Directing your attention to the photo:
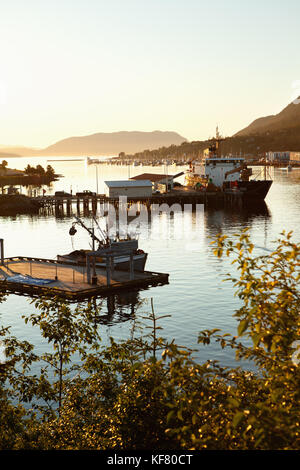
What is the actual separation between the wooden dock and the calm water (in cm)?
105

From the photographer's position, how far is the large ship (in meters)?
154

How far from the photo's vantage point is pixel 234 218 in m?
118

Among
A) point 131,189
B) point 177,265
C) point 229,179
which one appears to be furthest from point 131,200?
point 177,265

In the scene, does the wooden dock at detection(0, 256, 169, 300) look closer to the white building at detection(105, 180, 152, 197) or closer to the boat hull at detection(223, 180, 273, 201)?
the white building at detection(105, 180, 152, 197)

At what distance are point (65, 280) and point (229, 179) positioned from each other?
381ft

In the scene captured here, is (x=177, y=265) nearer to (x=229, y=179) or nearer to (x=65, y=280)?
(x=65, y=280)

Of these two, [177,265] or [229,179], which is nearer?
[177,265]

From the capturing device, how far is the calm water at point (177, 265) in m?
42.3

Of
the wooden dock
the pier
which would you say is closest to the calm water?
the wooden dock

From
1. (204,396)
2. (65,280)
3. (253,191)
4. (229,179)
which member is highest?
(229,179)

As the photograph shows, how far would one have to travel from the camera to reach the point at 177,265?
66375mm

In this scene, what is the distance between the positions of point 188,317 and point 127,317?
5.19 m
